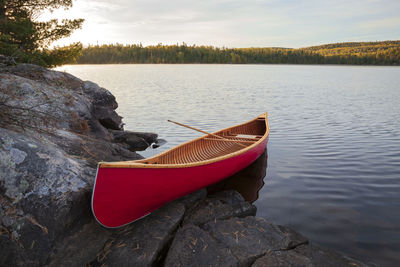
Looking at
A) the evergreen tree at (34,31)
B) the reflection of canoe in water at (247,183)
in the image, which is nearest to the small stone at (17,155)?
the reflection of canoe in water at (247,183)

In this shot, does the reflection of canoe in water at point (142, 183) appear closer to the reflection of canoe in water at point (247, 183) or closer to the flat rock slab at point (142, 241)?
the flat rock slab at point (142, 241)

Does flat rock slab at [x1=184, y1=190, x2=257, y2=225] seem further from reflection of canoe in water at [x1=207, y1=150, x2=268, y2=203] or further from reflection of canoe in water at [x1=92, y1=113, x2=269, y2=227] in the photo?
reflection of canoe in water at [x1=207, y1=150, x2=268, y2=203]

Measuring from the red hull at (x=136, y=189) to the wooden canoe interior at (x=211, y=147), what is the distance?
0.91m

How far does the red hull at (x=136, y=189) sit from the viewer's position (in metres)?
3.97

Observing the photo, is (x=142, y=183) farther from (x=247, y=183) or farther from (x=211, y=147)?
(x=211, y=147)

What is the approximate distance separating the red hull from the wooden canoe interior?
91cm

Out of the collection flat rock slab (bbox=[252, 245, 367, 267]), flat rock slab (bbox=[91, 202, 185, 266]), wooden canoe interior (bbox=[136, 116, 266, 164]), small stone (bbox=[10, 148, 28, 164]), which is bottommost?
flat rock slab (bbox=[252, 245, 367, 267])

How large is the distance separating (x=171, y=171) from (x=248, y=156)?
134 inches

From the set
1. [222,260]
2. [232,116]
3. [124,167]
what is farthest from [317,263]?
[232,116]

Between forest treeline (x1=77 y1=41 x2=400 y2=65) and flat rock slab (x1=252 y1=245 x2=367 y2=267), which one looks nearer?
flat rock slab (x1=252 y1=245 x2=367 y2=267)

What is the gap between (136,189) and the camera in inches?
173

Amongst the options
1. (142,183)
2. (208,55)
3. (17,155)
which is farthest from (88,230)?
(208,55)

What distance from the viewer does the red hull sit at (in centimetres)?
397

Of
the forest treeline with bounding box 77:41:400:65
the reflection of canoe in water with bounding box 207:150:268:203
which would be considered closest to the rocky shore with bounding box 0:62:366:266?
the reflection of canoe in water with bounding box 207:150:268:203
